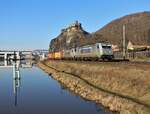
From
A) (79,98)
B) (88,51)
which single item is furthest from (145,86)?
(88,51)

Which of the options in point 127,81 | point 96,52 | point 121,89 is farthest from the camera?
point 96,52

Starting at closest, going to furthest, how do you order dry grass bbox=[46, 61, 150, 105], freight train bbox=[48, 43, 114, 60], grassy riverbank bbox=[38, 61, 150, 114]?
grassy riverbank bbox=[38, 61, 150, 114] < dry grass bbox=[46, 61, 150, 105] < freight train bbox=[48, 43, 114, 60]

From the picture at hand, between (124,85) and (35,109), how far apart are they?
903cm

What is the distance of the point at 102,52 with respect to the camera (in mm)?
73938

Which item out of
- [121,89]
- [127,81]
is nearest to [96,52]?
[127,81]

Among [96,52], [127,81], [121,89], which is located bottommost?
[121,89]

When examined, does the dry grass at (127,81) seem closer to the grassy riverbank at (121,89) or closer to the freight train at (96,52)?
the grassy riverbank at (121,89)

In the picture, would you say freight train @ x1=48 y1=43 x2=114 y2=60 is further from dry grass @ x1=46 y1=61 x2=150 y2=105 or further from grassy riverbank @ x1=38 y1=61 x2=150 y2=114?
dry grass @ x1=46 y1=61 x2=150 y2=105

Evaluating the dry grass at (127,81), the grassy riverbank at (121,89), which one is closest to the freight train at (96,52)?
the grassy riverbank at (121,89)

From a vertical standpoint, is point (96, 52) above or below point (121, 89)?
above

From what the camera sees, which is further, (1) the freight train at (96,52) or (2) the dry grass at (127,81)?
(1) the freight train at (96,52)

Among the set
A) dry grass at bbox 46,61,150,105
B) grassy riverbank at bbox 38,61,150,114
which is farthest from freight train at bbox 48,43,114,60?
dry grass at bbox 46,61,150,105

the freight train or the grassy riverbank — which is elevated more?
the freight train

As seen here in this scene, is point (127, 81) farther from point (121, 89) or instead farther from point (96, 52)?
point (96, 52)
